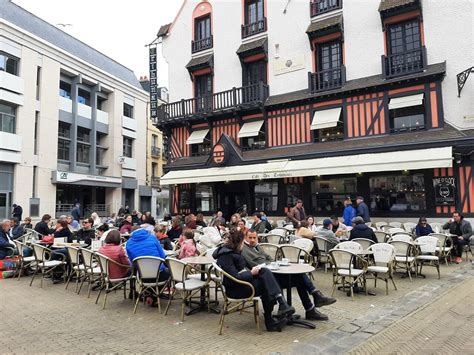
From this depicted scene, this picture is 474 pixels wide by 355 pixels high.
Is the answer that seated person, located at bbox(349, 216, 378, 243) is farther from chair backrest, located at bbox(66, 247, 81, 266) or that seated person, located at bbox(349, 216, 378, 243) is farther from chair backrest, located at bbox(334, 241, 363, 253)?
chair backrest, located at bbox(66, 247, 81, 266)

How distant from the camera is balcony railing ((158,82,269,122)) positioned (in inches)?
605

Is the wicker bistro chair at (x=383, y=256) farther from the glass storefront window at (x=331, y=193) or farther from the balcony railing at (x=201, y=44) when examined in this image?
the balcony railing at (x=201, y=44)

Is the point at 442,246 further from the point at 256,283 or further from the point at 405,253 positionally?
the point at 256,283

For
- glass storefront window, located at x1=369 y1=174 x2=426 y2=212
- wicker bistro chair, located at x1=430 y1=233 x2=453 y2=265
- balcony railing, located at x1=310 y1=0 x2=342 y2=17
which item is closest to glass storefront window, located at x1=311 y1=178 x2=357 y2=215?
glass storefront window, located at x1=369 y1=174 x2=426 y2=212

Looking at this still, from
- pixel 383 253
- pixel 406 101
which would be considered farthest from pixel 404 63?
pixel 383 253

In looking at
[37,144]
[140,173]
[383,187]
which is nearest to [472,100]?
[383,187]

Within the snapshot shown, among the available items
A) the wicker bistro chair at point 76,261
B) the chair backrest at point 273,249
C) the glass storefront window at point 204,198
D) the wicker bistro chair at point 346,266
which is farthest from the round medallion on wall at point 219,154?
the wicker bistro chair at point 346,266

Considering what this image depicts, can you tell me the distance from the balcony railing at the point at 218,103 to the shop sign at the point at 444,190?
7.43 meters

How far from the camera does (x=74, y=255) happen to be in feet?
22.4

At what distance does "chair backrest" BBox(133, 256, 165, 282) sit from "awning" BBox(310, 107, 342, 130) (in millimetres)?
9937

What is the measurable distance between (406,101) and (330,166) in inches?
136

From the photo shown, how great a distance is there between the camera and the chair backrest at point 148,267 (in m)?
5.14

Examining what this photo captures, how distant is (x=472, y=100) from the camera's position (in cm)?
1123

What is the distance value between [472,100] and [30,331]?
1303 cm
